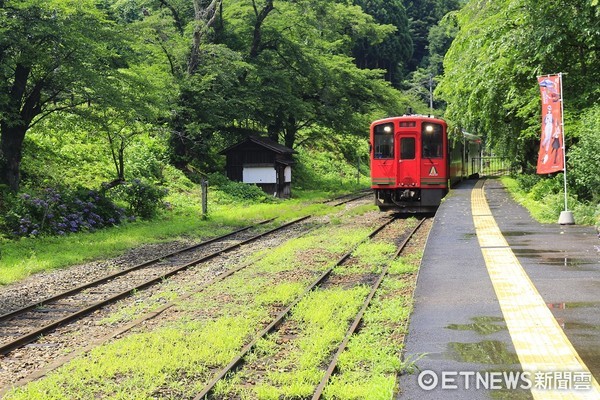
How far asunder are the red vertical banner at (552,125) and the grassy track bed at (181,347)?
6.15m

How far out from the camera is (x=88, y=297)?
9.62m

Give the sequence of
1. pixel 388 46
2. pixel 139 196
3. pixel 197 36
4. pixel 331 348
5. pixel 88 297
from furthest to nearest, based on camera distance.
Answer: pixel 388 46 < pixel 197 36 < pixel 139 196 < pixel 88 297 < pixel 331 348

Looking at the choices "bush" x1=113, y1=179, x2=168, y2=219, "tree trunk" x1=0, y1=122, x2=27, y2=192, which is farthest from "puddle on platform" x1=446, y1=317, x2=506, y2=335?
"bush" x1=113, y1=179, x2=168, y2=219

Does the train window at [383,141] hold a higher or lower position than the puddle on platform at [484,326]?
higher

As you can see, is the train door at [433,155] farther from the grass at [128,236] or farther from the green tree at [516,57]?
the grass at [128,236]

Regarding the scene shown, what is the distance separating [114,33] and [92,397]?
1409 cm

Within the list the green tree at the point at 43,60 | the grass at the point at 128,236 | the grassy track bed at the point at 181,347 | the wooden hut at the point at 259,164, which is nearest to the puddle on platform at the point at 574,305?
the grassy track bed at the point at 181,347

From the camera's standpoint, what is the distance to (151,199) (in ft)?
67.4

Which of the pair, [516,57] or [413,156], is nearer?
[516,57]

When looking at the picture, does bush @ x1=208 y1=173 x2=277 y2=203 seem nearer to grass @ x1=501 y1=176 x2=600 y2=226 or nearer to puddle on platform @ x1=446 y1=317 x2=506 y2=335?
grass @ x1=501 y1=176 x2=600 y2=226

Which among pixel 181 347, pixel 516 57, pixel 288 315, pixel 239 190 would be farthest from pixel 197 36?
pixel 181 347

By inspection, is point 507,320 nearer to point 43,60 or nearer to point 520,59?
point 520,59

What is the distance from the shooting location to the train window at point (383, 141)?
758 inches

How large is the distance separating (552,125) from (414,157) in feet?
19.9
